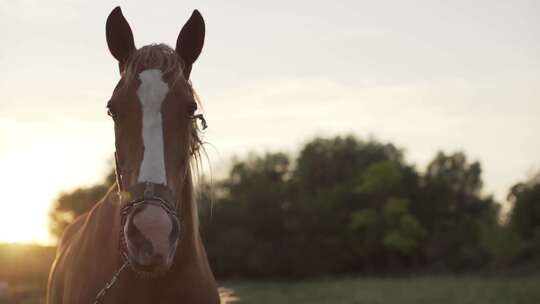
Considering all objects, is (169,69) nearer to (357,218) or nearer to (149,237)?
(149,237)

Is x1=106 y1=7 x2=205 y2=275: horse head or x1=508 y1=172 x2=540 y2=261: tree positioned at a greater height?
x1=508 y1=172 x2=540 y2=261: tree

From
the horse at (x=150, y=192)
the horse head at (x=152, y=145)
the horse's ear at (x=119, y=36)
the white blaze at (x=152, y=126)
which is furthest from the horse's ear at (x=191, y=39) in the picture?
the white blaze at (x=152, y=126)

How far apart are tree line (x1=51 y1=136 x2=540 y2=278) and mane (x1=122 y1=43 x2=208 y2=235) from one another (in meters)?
40.6

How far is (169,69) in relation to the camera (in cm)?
378

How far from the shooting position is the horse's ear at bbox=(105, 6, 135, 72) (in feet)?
13.5

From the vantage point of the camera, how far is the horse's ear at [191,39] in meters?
4.20

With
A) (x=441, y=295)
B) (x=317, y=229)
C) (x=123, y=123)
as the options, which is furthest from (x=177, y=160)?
(x=317, y=229)

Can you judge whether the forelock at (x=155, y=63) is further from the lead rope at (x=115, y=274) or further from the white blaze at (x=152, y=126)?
the lead rope at (x=115, y=274)

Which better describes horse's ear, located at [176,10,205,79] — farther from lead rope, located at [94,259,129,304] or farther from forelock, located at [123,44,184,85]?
lead rope, located at [94,259,129,304]

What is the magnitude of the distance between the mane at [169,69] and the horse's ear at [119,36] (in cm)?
20

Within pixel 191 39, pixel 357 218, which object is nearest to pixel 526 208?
pixel 357 218

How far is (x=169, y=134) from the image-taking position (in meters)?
3.55

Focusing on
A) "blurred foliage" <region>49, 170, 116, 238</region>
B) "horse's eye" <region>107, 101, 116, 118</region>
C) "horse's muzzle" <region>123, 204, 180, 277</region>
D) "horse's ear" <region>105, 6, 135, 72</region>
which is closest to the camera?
"horse's muzzle" <region>123, 204, 180, 277</region>

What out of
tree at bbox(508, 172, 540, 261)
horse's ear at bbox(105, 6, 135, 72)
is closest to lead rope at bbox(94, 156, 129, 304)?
horse's ear at bbox(105, 6, 135, 72)
